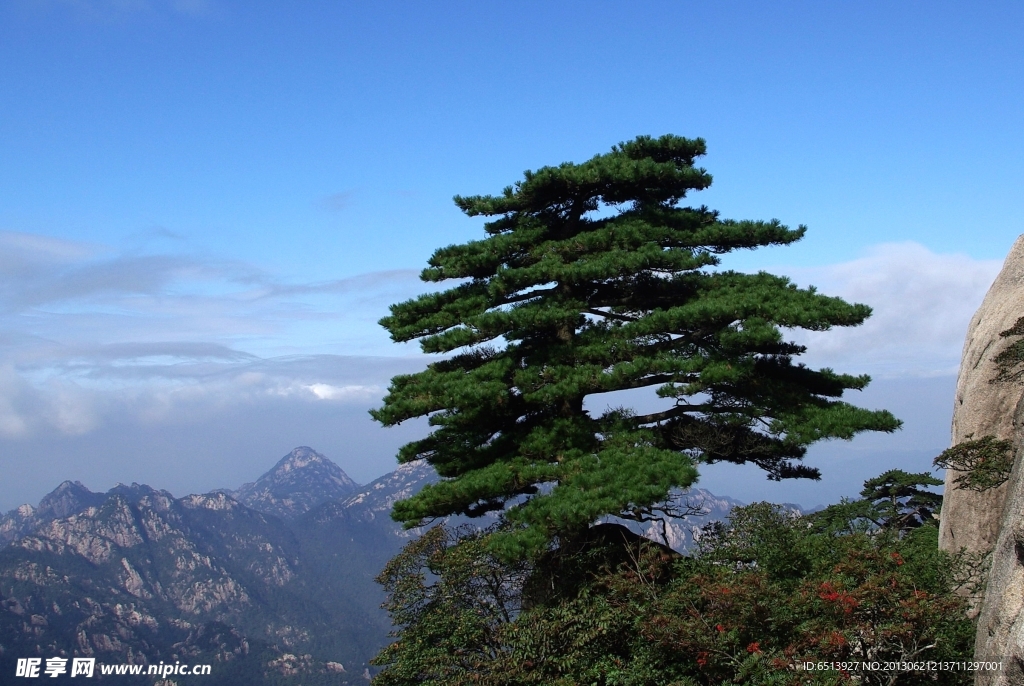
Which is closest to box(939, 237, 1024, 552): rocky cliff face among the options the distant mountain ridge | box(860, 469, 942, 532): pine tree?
box(860, 469, 942, 532): pine tree

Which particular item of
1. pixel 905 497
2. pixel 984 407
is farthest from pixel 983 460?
pixel 905 497

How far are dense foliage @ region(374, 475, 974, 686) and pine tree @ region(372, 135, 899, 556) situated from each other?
3.39 feet

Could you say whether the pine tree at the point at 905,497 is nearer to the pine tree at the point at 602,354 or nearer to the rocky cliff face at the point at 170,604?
the pine tree at the point at 602,354

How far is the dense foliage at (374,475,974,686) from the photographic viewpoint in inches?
303

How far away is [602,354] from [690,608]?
4215mm

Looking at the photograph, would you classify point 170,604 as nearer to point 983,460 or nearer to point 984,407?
point 984,407

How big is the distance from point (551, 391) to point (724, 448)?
9.63 ft

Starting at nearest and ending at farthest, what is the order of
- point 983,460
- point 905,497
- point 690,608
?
point 690,608 < point 983,460 < point 905,497

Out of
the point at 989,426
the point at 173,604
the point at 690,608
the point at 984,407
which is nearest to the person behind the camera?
the point at 690,608

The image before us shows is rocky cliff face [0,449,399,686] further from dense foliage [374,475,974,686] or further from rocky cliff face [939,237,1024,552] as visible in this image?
rocky cliff face [939,237,1024,552]

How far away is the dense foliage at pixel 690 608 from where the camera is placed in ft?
25.3

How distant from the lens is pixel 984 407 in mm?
10102

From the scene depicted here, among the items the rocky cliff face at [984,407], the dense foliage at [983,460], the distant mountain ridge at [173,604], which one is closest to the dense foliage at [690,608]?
the rocky cliff face at [984,407]

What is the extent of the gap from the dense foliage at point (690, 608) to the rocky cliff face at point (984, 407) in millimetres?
750
